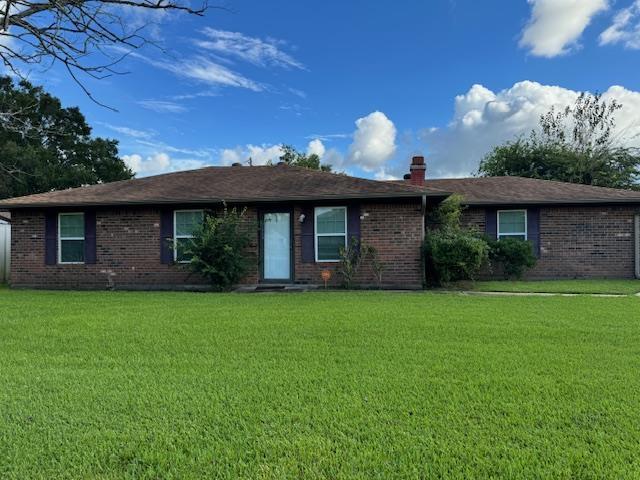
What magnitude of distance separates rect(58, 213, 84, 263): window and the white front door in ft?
17.0

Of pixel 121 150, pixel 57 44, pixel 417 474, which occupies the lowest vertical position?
pixel 417 474

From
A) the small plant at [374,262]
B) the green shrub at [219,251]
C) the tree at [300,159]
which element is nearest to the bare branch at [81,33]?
the green shrub at [219,251]

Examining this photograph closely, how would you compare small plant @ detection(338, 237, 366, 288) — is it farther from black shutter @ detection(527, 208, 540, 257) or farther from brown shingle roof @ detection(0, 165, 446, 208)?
black shutter @ detection(527, 208, 540, 257)

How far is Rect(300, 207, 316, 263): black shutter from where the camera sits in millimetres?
12164

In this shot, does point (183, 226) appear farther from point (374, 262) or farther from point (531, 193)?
point (531, 193)

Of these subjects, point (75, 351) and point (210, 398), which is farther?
point (75, 351)

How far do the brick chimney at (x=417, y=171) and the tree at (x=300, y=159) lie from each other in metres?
20.3

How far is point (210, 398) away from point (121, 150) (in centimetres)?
3803

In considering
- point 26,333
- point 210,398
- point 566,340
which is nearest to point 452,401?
point 210,398

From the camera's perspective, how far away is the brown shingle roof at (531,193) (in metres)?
13.0

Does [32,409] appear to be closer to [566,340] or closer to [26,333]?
[26,333]

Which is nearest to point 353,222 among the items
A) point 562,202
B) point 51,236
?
point 562,202

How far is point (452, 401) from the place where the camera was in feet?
11.6

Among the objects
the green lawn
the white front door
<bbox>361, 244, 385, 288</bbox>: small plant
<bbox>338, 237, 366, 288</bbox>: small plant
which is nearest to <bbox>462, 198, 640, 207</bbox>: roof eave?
<bbox>361, 244, 385, 288</bbox>: small plant
